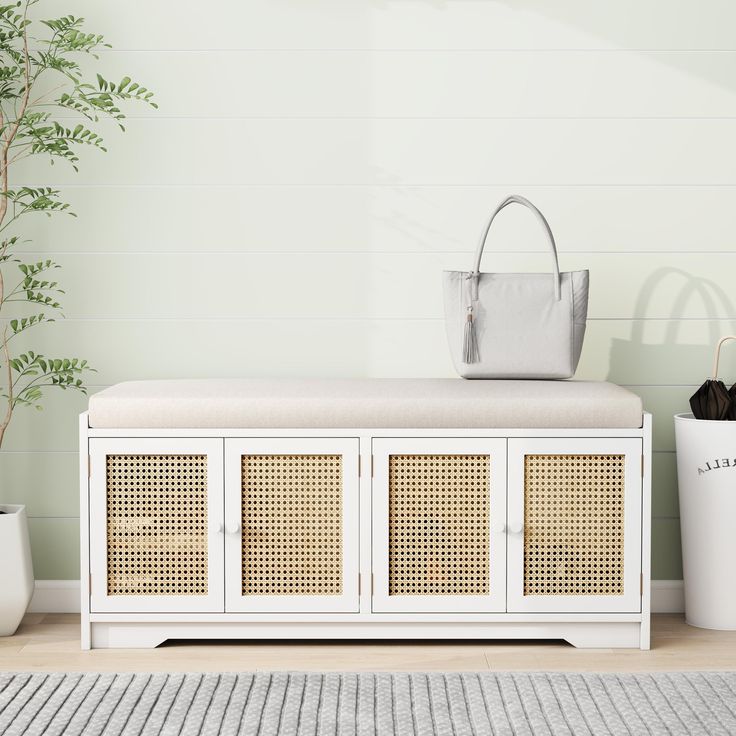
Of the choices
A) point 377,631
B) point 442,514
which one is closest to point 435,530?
point 442,514

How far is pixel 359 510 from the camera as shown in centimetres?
226

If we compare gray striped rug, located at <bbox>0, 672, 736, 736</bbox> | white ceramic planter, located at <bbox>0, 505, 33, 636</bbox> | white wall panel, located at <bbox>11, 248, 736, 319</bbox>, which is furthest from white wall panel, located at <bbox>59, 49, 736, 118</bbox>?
gray striped rug, located at <bbox>0, 672, 736, 736</bbox>

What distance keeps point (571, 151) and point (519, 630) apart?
54.6 inches

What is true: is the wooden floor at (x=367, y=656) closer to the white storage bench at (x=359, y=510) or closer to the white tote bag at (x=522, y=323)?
the white storage bench at (x=359, y=510)

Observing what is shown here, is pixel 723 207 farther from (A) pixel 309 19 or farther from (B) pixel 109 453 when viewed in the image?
(B) pixel 109 453

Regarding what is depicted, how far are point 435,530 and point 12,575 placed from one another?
115 centimetres

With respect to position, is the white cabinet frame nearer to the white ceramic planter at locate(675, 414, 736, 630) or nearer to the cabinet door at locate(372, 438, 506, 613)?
the cabinet door at locate(372, 438, 506, 613)

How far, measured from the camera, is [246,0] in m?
2.63

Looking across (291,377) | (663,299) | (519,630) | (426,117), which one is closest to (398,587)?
(519,630)

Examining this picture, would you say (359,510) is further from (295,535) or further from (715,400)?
(715,400)

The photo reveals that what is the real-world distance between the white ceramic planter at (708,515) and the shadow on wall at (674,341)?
233 millimetres

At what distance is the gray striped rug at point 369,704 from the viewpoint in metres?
1.85

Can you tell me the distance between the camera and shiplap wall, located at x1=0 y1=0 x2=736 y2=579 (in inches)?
104

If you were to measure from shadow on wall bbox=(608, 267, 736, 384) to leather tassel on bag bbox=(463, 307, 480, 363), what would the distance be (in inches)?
20.5
